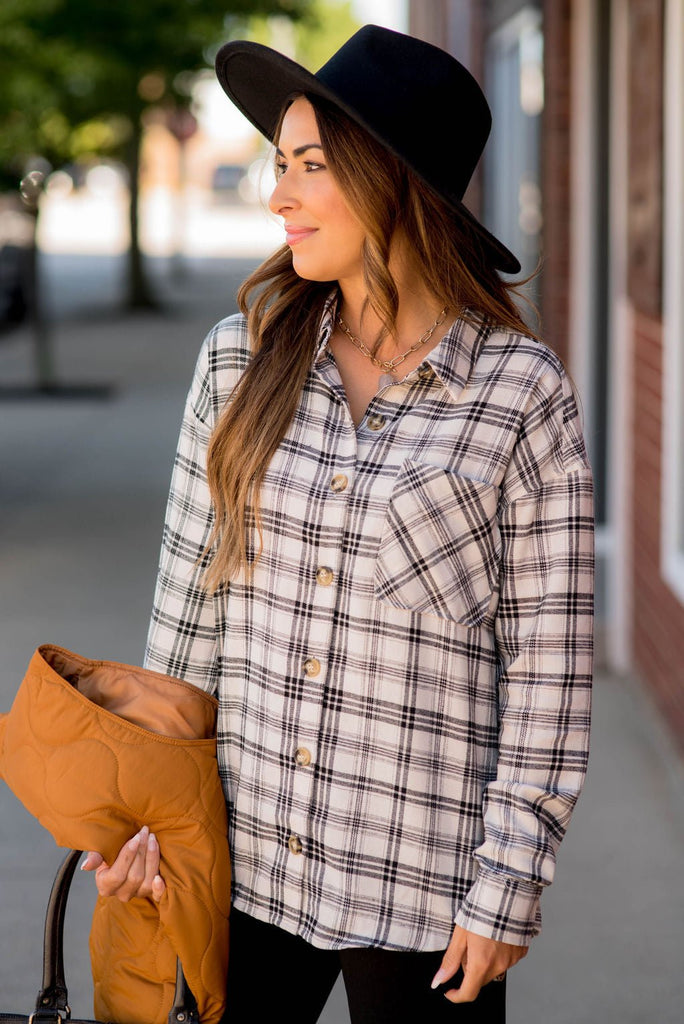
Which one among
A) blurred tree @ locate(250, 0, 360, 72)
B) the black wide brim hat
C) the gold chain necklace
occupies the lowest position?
the gold chain necklace

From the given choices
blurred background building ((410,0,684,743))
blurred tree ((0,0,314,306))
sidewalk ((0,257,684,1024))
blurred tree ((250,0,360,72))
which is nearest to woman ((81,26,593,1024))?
blurred background building ((410,0,684,743))

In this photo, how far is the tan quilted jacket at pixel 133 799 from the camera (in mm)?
1918

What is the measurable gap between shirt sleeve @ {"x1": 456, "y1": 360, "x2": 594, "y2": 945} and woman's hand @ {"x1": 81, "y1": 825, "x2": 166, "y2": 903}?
0.42m

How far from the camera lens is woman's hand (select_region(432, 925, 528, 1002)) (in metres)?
1.89

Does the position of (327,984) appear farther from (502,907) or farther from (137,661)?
(137,661)

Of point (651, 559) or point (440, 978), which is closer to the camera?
point (440, 978)

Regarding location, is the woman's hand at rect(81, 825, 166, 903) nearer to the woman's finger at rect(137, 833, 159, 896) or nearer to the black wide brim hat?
the woman's finger at rect(137, 833, 159, 896)

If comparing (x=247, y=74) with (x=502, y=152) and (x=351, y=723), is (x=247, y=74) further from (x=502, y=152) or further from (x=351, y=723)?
(x=502, y=152)

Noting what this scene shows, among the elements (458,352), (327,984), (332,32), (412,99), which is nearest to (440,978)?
(327,984)

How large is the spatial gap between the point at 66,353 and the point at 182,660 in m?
16.3

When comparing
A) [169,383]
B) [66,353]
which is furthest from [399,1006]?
[66,353]

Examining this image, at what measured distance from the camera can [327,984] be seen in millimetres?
2088

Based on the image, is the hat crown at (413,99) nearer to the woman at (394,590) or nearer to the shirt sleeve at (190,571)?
the woman at (394,590)

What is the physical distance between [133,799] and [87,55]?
14.2 metres
